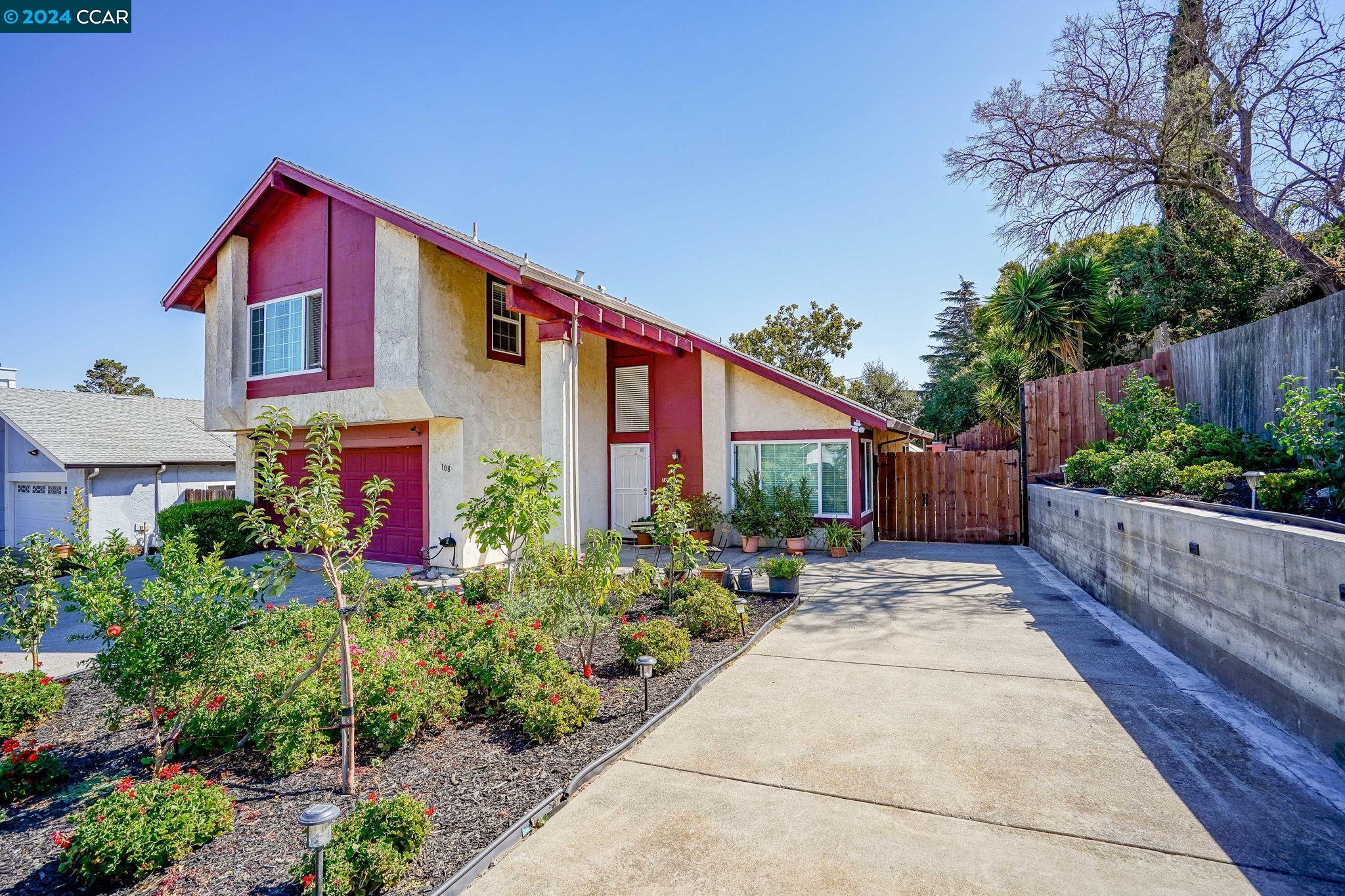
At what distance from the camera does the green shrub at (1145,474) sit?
6.88 metres

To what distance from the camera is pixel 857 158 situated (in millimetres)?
11602

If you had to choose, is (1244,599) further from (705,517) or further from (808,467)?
(705,517)

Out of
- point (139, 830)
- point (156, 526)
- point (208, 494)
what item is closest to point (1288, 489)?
point (139, 830)

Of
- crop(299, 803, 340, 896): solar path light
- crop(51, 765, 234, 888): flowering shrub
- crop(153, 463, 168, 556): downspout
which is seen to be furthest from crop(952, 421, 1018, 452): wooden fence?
crop(153, 463, 168, 556): downspout

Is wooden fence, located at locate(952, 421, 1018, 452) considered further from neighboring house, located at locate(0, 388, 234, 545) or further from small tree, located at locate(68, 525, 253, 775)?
neighboring house, located at locate(0, 388, 234, 545)

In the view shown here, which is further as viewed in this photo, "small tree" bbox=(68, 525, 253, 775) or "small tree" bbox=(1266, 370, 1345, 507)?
"small tree" bbox=(1266, 370, 1345, 507)

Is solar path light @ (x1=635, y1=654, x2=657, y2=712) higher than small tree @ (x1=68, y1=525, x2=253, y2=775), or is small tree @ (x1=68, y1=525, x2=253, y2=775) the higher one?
small tree @ (x1=68, y1=525, x2=253, y2=775)

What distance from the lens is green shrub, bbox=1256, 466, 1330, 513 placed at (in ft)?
16.1

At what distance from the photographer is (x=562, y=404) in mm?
8812

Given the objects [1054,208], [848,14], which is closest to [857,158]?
[848,14]

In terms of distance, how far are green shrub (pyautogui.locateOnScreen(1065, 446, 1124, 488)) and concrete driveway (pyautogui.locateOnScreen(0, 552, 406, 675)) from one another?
32.6ft

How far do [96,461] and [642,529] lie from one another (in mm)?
13448

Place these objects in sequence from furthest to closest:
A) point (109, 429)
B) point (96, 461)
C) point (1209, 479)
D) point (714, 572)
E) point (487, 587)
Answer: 1. point (109, 429)
2. point (96, 461)
3. point (714, 572)
4. point (487, 587)
5. point (1209, 479)

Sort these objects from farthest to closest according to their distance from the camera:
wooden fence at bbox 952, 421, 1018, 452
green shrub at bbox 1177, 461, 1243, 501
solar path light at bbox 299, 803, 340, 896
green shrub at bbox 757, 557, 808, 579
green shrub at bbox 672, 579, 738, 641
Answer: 1. wooden fence at bbox 952, 421, 1018, 452
2. green shrub at bbox 757, 557, 808, 579
3. green shrub at bbox 672, 579, 738, 641
4. green shrub at bbox 1177, 461, 1243, 501
5. solar path light at bbox 299, 803, 340, 896
